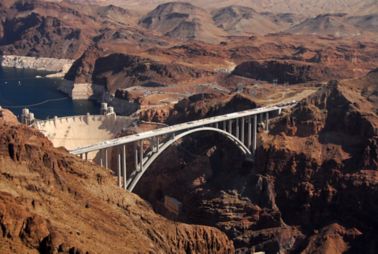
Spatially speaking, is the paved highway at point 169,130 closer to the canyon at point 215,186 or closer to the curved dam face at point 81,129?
the canyon at point 215,186

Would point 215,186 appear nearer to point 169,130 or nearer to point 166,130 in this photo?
point 169,130

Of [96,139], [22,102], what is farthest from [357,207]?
[22,102]

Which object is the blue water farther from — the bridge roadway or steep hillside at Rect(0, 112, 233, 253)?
steep hillside at Rect(0, 112, 233, 253)

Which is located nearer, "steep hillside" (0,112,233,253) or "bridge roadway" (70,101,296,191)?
"steep hillside" (0,112,233,253)

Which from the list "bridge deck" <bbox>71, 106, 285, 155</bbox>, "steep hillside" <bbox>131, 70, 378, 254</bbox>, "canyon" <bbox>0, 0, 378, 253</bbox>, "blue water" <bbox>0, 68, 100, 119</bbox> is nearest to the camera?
"canyon" <bbox>0, 0, 378, 253</bbox>

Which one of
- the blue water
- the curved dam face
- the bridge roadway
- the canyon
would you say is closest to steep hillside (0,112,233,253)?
the canyon

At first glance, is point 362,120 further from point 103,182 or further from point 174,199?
point 103,182

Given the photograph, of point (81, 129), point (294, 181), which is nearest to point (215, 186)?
point (294, 181)
